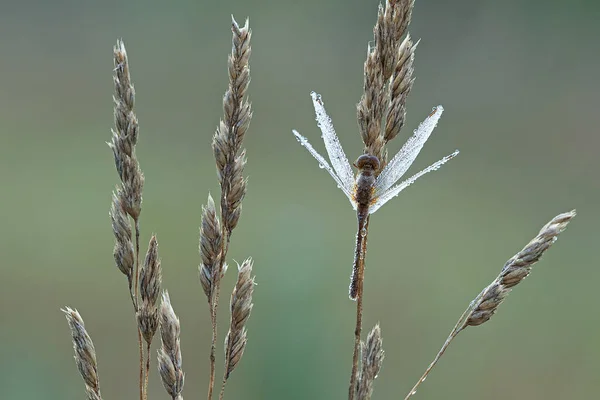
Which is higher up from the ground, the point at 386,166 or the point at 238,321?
the point at 386,166

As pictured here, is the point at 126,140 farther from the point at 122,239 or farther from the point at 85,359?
the point at 85,359

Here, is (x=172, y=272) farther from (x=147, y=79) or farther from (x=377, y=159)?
(x=377, y=159)

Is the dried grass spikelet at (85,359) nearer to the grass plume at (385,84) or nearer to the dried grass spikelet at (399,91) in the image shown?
the grass plume at (385,84)

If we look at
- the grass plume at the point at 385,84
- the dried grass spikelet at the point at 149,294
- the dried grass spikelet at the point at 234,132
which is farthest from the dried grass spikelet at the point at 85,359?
the grass plume at the point at 385,84

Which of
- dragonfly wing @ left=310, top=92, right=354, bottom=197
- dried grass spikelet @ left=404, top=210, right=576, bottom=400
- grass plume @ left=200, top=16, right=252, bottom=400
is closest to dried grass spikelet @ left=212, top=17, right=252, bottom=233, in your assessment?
grass plume @ left=200, top=16, right=252, bottom=400

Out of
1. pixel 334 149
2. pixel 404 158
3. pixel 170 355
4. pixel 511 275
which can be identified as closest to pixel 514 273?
pixel 511 275

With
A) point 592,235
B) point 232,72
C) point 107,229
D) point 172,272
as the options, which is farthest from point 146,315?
point 592,235
